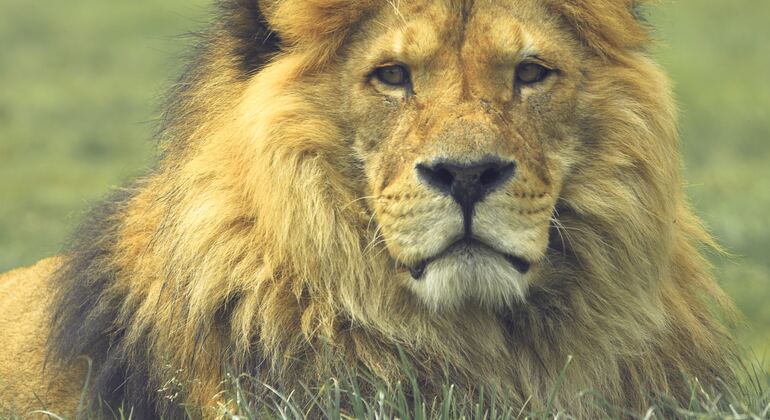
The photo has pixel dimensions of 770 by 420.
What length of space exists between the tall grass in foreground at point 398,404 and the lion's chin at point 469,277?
0.81 feet

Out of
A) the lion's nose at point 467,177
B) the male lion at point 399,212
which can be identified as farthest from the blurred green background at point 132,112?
the lion's nose at point 467,177

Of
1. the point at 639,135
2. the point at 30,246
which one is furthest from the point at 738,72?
the point at 639,135

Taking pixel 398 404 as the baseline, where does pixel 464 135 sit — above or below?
above

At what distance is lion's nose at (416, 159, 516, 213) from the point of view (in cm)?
337

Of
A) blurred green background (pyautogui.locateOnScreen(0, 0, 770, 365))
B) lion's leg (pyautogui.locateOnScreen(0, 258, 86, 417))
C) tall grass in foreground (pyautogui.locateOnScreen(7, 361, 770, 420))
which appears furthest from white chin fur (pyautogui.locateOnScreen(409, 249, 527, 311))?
lion's leg (pyautogui.locateOnScreen(0, 258, 86, 417))

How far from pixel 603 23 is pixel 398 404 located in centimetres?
133

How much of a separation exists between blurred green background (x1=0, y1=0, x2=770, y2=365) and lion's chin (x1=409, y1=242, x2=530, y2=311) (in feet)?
3.64

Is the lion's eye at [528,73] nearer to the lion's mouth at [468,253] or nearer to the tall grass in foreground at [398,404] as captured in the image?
the lion's mouth at [468,253]

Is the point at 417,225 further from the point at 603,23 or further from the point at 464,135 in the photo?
the point at 603,23

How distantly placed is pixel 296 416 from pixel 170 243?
2.47ft

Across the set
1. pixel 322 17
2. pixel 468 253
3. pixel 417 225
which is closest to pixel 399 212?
pixel 417 225

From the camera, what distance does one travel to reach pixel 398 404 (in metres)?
3.62

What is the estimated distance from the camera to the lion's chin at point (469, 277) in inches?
136

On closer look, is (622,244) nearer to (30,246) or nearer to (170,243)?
(170,243)
